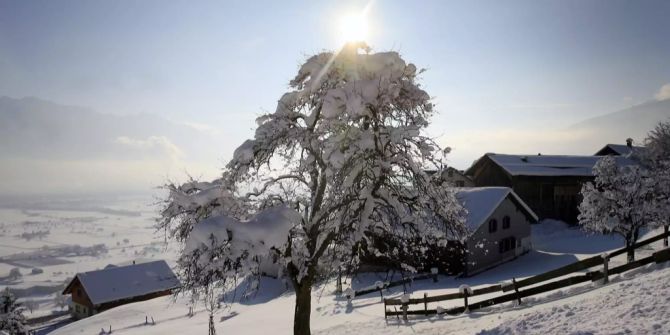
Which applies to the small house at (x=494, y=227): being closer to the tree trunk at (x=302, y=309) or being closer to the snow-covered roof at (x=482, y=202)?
Result: the snow-covered roof at (x=482, y=202)

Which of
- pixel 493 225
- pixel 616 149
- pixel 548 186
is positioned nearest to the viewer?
pixel 493 225

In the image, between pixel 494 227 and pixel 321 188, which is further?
pixel 494 227

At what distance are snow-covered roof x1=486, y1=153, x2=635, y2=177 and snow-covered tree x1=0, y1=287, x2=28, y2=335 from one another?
5356 cm

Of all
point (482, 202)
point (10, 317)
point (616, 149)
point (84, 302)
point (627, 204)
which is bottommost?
point (84, 302)

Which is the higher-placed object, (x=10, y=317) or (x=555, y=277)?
(x=555, y=277)

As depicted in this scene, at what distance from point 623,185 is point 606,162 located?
2397 mm

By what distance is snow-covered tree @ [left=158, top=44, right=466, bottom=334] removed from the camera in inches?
373

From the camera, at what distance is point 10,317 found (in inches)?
1417

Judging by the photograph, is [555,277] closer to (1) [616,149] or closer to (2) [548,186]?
(2) [548,186]

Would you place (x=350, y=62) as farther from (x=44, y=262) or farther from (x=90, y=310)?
(x=44, y=262)

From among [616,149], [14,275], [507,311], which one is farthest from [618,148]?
[14,275]

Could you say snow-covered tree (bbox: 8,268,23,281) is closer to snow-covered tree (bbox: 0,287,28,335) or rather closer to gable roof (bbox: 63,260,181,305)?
gable roof (bbox: 63,260,181,305)

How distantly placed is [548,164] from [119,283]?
58.1 metres

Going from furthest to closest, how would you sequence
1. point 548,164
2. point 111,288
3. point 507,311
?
point 548,164, point 111,288, point 507,311
